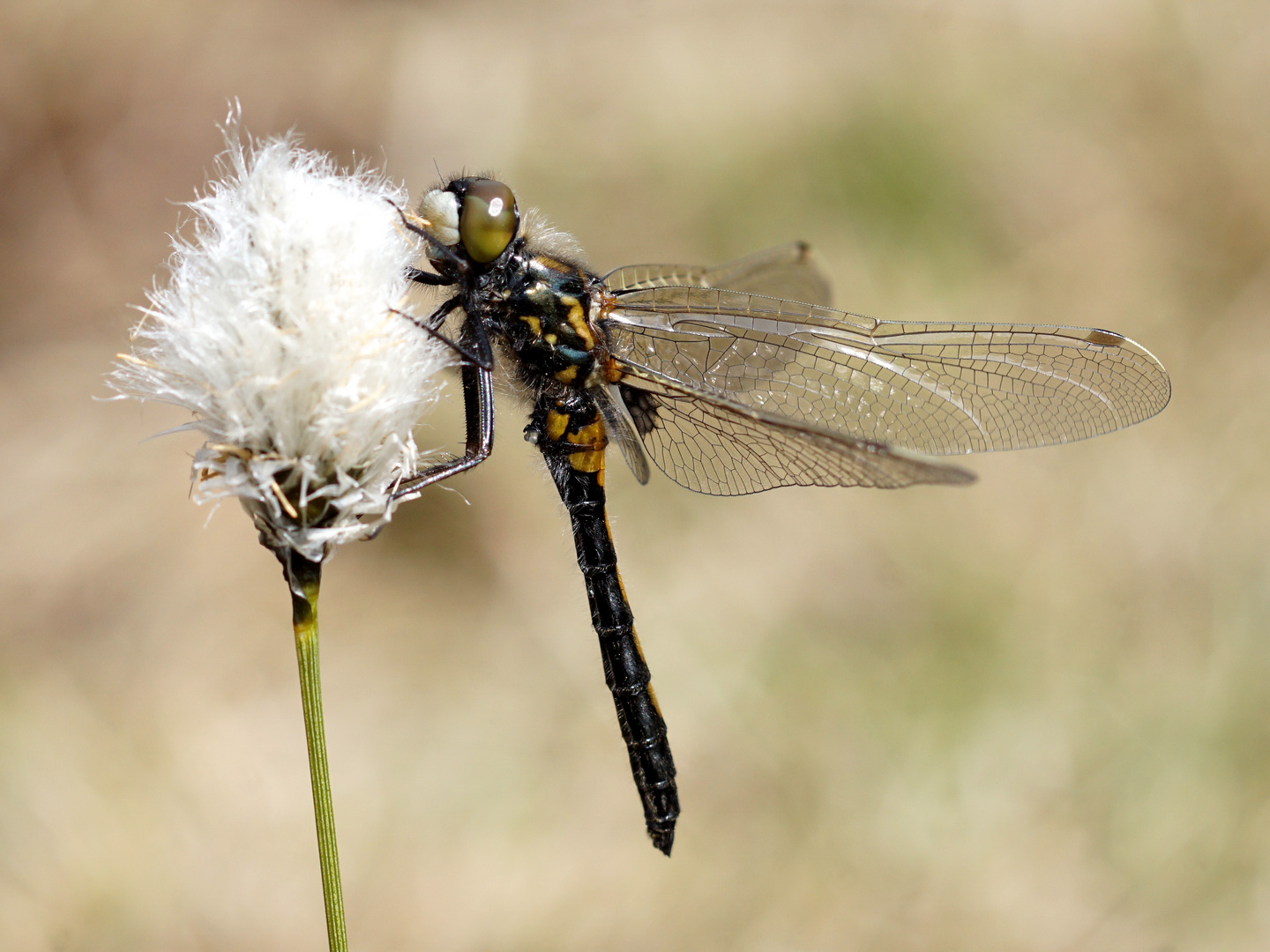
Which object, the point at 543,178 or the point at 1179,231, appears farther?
the point at 1179,231

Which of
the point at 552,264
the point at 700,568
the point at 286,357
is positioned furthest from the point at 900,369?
the point at 700,568

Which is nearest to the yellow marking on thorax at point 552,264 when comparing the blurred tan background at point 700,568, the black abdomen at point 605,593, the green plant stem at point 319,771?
the black abdomen at point 605,593

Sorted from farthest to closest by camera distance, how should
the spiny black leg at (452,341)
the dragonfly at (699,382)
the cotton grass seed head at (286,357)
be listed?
the dragonfly at (699,382) < the spiny black leg at (452,341) < the cotton grass seed head at (286,357)

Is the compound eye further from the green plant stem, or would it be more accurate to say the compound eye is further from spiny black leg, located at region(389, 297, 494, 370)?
the green plant stem

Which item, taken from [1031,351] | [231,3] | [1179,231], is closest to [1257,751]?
[1031,351]

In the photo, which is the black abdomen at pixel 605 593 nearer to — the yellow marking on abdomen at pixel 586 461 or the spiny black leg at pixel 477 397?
the yellow marking on abdomen at pixel 586 461

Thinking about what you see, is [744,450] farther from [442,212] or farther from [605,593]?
[442,212]

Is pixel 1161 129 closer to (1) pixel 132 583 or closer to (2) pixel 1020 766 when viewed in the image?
(2) pixel 1020 766

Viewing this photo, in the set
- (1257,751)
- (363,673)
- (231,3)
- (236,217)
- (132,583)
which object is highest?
(231,3)
